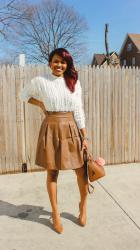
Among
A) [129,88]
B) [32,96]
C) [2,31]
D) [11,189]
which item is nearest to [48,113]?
[32,96]

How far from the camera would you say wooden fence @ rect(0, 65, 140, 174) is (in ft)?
13.6

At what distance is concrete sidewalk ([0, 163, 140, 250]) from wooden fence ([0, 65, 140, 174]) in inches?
19.4

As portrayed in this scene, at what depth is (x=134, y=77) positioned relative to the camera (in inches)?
184

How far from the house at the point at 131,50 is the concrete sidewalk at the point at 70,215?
103 feet

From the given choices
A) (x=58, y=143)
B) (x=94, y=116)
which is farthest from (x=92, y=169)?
(x=94, y=116)

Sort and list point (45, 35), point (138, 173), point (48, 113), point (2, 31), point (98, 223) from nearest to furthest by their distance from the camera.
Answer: point (48, 113) → point (98, 223) → point (138, 173) → point (2, 31) → point (45, 35)

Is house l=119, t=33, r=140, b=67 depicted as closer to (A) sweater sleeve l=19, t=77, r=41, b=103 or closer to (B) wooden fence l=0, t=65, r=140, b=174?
(B) wooden fence l=0, t=65, r=140, b=174

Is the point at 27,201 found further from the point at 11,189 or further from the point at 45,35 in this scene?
the point at 45,35

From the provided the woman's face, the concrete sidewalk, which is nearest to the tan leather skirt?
the woman's face

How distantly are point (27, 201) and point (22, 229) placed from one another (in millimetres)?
657

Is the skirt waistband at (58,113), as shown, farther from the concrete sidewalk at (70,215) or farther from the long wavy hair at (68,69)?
the concrete sidewalk at (70,215)

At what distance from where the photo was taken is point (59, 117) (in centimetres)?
249

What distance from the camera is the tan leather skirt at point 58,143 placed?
97.8 inches

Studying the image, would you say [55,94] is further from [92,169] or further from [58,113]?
[92,169]
